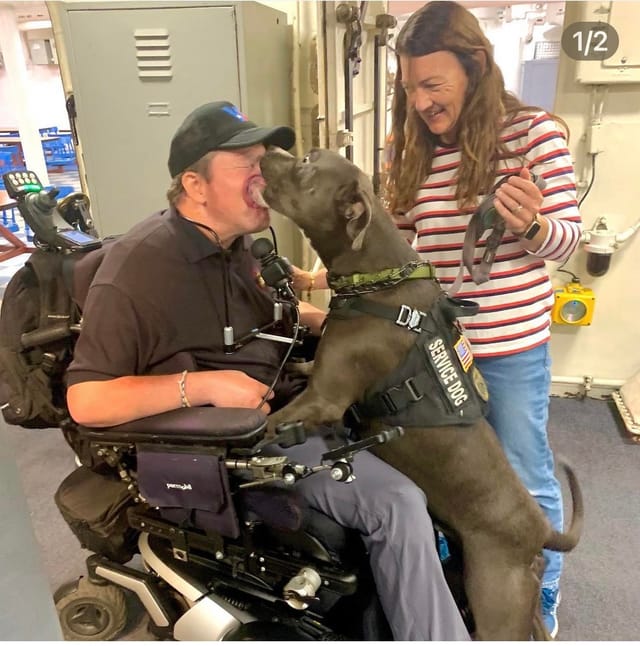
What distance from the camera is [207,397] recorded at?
1231 mm

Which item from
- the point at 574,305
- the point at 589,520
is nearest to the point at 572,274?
the point at 574,305

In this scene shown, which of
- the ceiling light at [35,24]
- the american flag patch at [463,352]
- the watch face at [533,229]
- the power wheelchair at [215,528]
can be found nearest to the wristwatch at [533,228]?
the watch face at [533,229]

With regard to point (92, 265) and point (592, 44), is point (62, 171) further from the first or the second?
point (592, 44)

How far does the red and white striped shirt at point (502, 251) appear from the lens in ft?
4.25

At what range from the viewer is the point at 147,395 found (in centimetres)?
120

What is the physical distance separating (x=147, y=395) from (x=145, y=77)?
1.41 m

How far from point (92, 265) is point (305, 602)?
0.86m

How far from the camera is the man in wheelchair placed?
1.17 m

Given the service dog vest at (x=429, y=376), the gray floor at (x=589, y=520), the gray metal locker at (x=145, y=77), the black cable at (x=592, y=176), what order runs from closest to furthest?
the service dog vest at (x=429, y=376) < the gray floor at (x=589, y=520) < the gray metal locker at (x=145, y=77) < the black cable at (x=592, y=176)

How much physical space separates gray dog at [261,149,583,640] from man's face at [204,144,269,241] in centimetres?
4

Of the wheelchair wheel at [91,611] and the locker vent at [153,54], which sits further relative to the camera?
the locker vent at [153,54]

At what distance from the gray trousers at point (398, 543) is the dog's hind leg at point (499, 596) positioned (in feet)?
0.26

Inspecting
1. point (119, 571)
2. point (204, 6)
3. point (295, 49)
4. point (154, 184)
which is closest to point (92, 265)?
point (119, 571)

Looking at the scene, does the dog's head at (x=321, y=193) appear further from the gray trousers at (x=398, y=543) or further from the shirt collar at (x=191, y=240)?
the gray trousers at (x=398, y=543)
